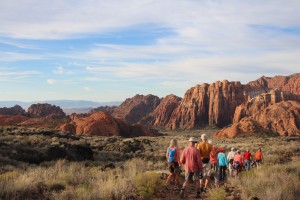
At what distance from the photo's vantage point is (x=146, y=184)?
12.9m

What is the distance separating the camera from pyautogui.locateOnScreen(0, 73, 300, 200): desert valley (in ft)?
39.1

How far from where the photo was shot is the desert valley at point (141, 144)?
39.1ft

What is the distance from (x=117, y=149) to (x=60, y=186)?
85.9 ft

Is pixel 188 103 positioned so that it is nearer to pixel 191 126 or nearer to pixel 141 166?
pixel 191 126

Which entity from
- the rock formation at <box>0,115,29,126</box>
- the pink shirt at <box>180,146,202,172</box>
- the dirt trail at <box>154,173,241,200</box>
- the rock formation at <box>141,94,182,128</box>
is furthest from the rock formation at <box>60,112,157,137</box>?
the rock formation at <box>141,94,182,128</box>

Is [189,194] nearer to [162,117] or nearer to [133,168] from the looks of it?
[133,168]

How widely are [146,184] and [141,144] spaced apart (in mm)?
34016

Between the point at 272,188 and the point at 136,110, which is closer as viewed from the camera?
the point at 272,188

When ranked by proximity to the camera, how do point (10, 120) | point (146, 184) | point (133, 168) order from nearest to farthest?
point (146, 184) < point (133, 168) < point (10, 120)

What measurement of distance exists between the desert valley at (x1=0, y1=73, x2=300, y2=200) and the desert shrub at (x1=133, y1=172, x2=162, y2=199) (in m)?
0.04

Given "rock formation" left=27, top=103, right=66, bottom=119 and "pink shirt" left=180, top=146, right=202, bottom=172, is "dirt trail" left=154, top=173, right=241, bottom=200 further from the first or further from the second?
"rock formation" left=27, top=103, right=66, bottom=119

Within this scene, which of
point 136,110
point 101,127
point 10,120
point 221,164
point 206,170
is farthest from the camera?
point 136,110

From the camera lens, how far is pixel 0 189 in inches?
412

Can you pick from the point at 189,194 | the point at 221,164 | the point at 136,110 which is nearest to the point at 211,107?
the point at 136,110
